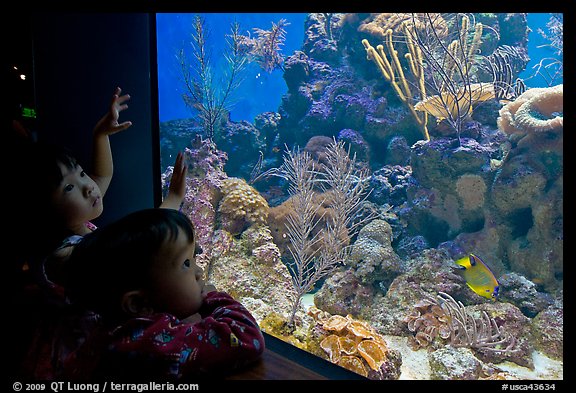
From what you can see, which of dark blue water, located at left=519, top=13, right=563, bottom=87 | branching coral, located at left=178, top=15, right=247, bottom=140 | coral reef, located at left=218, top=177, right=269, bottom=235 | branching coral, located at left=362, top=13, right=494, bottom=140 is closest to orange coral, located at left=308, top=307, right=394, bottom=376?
coral reef, located at left=218, top=177, right=269, bottom=235

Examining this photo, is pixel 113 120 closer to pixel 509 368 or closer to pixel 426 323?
pixel 426 323

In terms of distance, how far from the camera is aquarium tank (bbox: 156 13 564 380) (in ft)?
11.3

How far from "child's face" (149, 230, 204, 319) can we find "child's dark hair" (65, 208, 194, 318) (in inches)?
0.8

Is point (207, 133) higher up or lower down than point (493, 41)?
lower down

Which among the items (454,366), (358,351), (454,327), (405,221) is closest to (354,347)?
(358,351)

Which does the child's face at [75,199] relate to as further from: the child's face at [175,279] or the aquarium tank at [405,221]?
the aquarium tank at [405,221]

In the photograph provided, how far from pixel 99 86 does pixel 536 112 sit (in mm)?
5179

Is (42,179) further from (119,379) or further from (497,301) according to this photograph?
(497,301)

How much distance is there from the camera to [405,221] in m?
5.67

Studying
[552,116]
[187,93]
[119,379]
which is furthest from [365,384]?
[187,93]

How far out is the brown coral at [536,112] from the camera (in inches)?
167

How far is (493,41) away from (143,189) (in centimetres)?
897

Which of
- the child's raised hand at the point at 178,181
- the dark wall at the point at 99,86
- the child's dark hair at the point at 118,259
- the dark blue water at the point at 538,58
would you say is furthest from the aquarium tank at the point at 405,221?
the child's dark hair at the point at 118,259

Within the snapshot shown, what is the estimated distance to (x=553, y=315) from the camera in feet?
12.8
